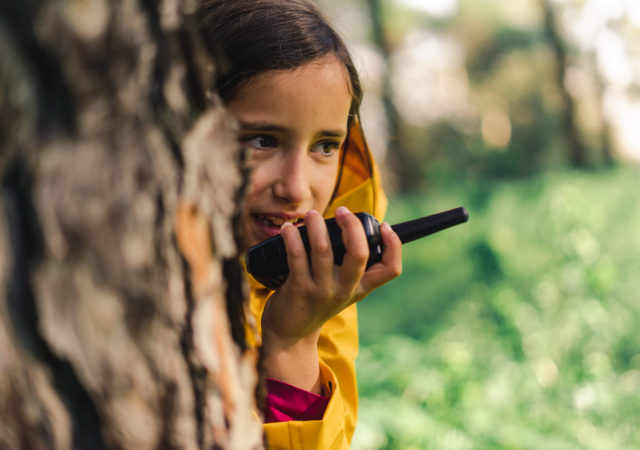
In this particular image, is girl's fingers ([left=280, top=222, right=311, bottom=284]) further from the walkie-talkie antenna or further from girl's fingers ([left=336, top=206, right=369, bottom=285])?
the walkie-talkie antenna

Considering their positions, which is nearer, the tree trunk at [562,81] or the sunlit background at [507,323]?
the sunlit background at [507,323]

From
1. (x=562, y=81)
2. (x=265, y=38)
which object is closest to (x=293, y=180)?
(x=265, y=38)

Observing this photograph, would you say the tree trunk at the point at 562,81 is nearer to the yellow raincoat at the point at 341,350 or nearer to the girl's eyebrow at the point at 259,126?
the yellow raincoat at the point at 341,350

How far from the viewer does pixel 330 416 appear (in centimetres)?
113

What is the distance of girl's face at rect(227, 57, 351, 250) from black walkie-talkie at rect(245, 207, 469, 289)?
0.21 metres

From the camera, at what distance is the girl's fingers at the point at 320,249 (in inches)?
37.1

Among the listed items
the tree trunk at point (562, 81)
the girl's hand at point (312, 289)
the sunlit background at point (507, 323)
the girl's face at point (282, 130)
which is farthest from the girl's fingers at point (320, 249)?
the tree trunk at point (562, 81)

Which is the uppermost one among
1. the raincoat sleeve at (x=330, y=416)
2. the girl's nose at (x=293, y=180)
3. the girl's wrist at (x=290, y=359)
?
the girl's nose at (x=293, y=180)

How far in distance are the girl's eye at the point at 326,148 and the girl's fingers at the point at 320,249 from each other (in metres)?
0.51

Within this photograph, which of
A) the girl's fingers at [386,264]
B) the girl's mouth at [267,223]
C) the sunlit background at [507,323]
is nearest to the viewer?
the girl's fingers at [386,264]

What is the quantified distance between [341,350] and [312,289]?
2.30 ft

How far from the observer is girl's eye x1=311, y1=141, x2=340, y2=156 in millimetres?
1428

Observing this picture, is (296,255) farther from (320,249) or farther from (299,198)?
(299,198)

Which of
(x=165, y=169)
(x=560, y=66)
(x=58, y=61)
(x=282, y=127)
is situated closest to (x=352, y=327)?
(x=282, y=127)
